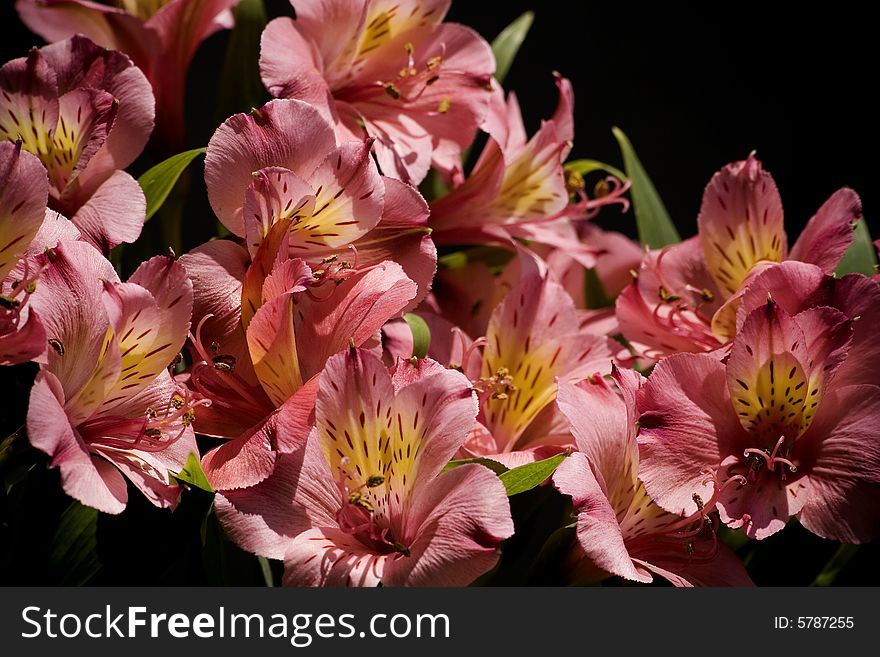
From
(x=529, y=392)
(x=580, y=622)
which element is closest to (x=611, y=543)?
(x=580, y=622)

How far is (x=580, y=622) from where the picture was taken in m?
0.56

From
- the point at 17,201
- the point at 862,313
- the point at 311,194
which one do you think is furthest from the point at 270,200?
the point at 862,313

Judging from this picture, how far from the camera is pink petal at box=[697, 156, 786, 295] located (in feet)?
2.25

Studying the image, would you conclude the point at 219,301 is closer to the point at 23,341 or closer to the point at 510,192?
the point at 23,341

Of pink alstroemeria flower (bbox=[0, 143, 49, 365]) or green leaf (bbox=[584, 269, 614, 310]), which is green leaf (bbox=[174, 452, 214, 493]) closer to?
pink alstroemeria flower (bbox=[0, 143, 49, 365])

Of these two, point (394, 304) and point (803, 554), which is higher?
point (394, 304)

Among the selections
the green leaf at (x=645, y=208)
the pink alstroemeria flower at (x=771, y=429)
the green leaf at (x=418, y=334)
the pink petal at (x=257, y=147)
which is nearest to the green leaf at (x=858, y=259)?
the green leaf at (x=645, y=208)

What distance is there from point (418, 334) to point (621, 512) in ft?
0.58

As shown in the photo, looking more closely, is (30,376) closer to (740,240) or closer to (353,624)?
(353,624)

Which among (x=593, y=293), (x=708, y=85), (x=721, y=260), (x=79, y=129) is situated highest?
(x=79, y=129)

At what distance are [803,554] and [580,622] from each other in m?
0.25

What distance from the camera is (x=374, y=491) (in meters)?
0.54

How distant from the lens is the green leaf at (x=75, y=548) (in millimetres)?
584

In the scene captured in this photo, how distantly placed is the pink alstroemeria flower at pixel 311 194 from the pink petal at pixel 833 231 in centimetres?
25
